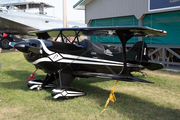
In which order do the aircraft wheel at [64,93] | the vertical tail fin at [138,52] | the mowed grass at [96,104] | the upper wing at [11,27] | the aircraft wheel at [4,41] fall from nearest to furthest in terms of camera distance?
the mowed grass at [96,104] < the aircraft wheel at [64,93] < the vertical tail fin at [138,52] < the upper wing at [11,27] < the aircraft wheel at [4,41]

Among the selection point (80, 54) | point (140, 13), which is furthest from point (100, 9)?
point (80, 54)

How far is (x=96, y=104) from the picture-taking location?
4.47m

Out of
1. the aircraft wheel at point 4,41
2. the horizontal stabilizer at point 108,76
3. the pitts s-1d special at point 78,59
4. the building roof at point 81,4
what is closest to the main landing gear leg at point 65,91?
the pitts s-1d special at point 78,59

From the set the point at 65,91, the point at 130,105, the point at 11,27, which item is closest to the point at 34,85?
the point at 65,91

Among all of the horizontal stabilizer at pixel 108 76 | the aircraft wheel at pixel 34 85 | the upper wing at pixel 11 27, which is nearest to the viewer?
the horizontal stabilizer at pixel 108 76

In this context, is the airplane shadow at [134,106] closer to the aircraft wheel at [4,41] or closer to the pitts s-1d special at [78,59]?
the pitts s-1d special at [78,59]

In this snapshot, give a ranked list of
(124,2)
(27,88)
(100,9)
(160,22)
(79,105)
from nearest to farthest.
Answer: (79,105)
(27,88)
(160,22)
(124,2)
(100,9)

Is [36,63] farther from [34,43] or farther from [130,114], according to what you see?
[130,114]

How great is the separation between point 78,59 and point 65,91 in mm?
1110

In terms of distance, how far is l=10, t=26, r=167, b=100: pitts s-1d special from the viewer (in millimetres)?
4652

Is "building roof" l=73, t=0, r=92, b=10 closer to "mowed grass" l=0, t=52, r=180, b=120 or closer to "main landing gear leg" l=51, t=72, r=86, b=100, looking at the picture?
"mowed grass" l=0, t=52, r=180, b=120

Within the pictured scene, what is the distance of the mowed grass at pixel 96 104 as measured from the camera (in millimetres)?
3789

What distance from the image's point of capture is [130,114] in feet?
12.6

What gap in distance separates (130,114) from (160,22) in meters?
7.20
